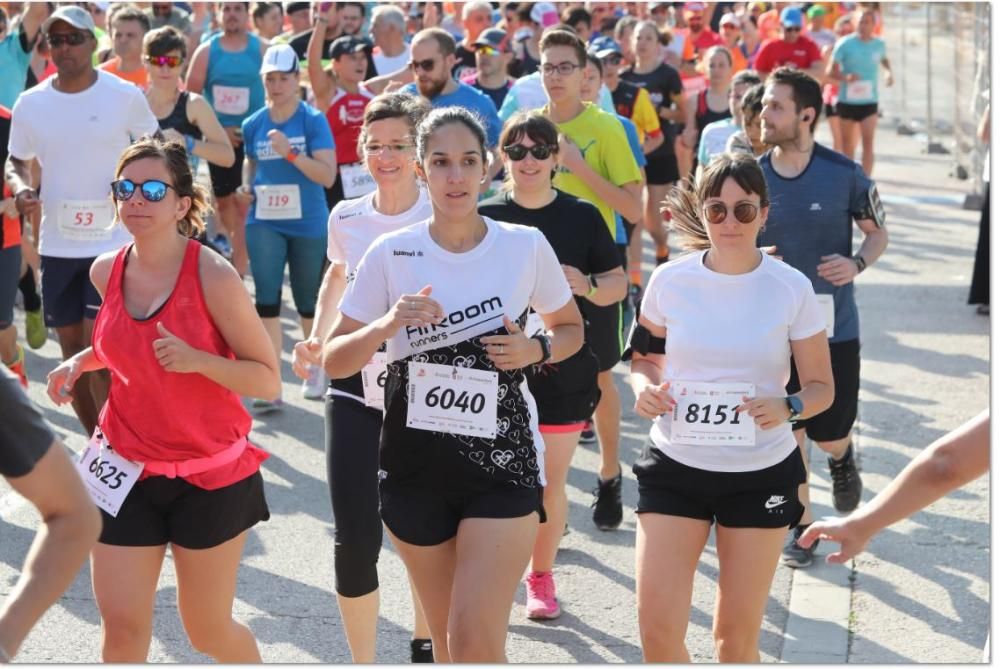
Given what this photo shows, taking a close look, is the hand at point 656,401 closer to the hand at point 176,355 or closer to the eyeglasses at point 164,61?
the hand at point 176,355

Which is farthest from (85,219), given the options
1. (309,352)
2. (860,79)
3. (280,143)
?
(860,79)

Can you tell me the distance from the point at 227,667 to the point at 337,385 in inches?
38.5

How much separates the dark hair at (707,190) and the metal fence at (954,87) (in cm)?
920

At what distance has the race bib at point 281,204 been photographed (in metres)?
8.53

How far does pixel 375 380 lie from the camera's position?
4.72 metres

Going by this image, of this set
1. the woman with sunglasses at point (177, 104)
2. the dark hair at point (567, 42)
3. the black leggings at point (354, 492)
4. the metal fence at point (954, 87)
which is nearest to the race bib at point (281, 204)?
the woman with sunglasses at point (177, 104)

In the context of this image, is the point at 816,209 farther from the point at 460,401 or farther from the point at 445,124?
the point at 460,401

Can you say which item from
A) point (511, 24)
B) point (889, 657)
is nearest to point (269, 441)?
point (889, 657)

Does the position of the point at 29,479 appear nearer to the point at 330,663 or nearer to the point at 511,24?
the point at 330,663

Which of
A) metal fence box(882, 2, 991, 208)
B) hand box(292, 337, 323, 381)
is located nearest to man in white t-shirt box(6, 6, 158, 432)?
hand box(292, 337, 323, 381)

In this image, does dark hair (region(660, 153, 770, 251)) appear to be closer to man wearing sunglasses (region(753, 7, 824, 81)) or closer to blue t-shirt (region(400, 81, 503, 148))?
blue t-shirt (region(400, 81, 503, 148))

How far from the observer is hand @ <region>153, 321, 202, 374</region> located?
13.2ft

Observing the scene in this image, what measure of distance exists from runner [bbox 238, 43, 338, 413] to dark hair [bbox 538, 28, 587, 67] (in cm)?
185

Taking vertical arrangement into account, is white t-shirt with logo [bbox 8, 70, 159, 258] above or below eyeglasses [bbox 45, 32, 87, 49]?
below
